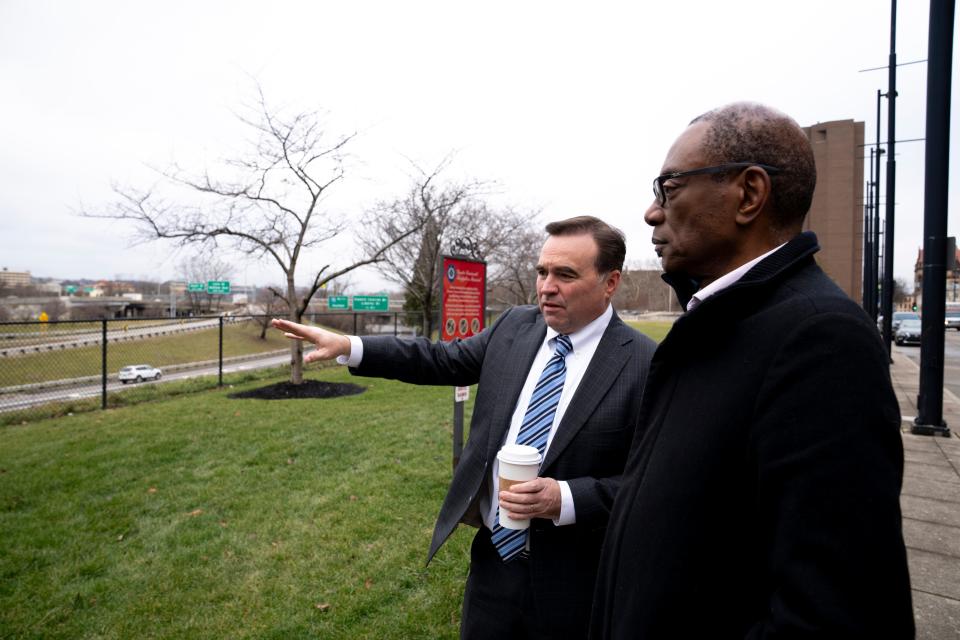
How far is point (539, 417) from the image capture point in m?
2.13

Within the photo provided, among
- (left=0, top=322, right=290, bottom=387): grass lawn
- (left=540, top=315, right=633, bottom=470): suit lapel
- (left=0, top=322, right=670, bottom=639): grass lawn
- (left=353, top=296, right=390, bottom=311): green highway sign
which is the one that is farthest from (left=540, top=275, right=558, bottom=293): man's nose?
(left=353, top=296, right=390, bottom=311): green highway sign

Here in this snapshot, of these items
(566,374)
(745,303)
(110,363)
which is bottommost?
(110,363)

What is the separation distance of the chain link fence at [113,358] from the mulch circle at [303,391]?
1854 millimetres

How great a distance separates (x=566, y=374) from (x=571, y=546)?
2.14ft

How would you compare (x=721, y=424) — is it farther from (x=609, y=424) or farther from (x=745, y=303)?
(x=609, y=424)

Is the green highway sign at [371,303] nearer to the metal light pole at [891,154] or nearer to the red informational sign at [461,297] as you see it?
the metal light pole at [891,154]

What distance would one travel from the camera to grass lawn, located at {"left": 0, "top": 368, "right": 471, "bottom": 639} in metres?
3.31

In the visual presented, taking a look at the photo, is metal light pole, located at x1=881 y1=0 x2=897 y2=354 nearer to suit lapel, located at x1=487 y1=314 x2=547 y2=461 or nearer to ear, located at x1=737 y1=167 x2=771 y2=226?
suit lapel, located at x1=487 y1=314 x2=547 y2=461

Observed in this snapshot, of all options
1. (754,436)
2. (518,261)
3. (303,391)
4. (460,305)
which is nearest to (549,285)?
(754,436)

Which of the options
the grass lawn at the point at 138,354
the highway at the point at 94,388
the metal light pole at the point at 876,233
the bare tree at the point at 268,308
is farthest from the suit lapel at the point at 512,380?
the metal light pole at the point at 876,233

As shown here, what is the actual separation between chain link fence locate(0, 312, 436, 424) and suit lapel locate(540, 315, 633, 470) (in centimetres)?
964

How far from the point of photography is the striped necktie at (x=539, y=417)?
2.05 metres

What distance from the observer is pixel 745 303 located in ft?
3.44

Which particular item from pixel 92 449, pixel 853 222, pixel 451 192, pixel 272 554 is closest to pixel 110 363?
pixel 451 192
